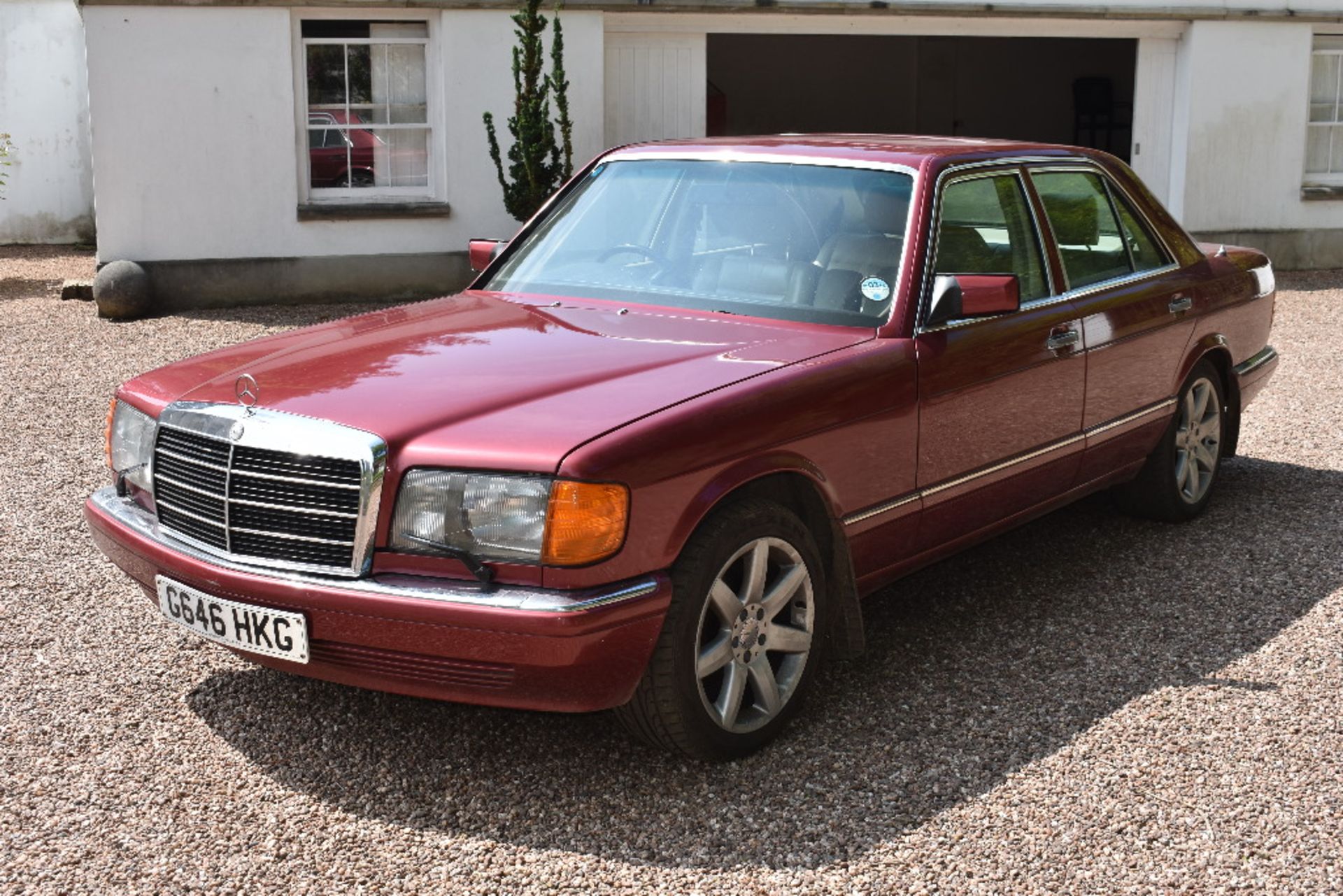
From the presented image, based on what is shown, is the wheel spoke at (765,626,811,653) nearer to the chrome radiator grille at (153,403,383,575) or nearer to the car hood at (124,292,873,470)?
the car hood at (124,292,873,470)

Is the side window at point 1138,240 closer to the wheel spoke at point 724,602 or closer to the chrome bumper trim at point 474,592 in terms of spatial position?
the wheel spoke at point 724,602

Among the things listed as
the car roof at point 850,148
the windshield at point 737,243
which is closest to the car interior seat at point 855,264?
the windshield at point 737,243

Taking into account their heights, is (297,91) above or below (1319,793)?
above

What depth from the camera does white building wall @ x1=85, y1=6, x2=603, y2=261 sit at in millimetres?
12492

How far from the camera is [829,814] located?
392cm

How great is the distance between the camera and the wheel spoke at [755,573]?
4129 mm

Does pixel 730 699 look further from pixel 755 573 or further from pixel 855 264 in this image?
pixel 855 264

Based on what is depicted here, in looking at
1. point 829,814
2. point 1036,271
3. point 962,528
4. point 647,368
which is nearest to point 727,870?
point 829,814

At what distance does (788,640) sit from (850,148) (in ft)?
5.97

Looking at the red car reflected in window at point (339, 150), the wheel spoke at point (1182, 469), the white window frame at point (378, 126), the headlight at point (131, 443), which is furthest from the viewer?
the red car reflected in window at point (339, 150)

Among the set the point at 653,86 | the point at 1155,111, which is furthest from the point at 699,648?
the point at 1155,111

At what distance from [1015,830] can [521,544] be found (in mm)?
1384

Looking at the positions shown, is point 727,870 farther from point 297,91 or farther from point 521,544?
point 297,91

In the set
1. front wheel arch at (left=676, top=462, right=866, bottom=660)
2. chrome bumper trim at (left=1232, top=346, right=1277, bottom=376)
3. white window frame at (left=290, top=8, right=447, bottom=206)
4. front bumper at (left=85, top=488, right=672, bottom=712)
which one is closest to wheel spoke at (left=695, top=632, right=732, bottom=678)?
front bumper at (left=85, top=488, right=672, bottom=712)
